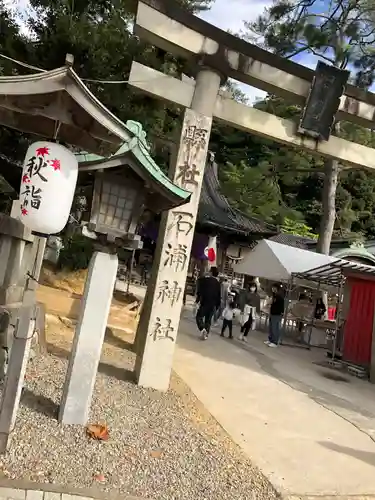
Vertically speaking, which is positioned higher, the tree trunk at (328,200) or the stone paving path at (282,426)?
the tree trunk at (328,200)

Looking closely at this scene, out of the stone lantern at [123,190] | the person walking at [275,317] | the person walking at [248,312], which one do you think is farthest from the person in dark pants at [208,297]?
the stone lantern at [123,190]

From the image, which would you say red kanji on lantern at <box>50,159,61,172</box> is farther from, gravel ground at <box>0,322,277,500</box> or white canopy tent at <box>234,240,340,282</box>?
white canopy tent at <box>234,240,340,282</box>

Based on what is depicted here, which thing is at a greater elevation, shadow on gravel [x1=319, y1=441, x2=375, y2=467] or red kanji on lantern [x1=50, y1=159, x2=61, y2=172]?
red kanji on lantern [x1=50, y1=159, x2=61, y2=172]

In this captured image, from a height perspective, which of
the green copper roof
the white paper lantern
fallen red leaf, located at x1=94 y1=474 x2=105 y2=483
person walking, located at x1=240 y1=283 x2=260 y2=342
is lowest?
fallen red leaf, located at x1=94 y1=474 x2=105 y2=483

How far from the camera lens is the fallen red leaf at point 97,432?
4848mm

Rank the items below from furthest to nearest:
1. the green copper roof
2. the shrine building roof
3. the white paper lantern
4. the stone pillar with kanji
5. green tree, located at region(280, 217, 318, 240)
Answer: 1. green tree, located at region(280, 217, 318, 240)
2. the stone pillar with kanji
3. the green copper roof
4. the white paper lantern
5. the shrine building roof

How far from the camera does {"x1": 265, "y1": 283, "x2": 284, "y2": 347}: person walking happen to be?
1378cm

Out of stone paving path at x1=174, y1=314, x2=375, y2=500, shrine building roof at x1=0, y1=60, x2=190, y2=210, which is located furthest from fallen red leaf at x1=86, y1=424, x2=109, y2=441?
shrine building roof at x1=0, y1=60, x2=190, y2=210

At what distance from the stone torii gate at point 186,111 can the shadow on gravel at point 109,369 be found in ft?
1.34

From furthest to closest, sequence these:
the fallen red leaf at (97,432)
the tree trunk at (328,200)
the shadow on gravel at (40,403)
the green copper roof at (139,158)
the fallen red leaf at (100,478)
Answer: the tree trunk at (328,200)
the green copper roof at (139,158)
the shadow on gravel at (40,403)
the fallen red leaf at (97,432)
the fallen red leaf at (100,478)

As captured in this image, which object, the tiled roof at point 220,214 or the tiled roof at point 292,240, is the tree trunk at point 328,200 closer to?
the tiled roof at point 220,214

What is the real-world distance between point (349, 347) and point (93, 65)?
387 inches

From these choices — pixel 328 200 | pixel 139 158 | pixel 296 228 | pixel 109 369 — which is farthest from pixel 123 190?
pixel 296 228

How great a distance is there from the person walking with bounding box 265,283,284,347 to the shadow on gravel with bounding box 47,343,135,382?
680 centimetres
